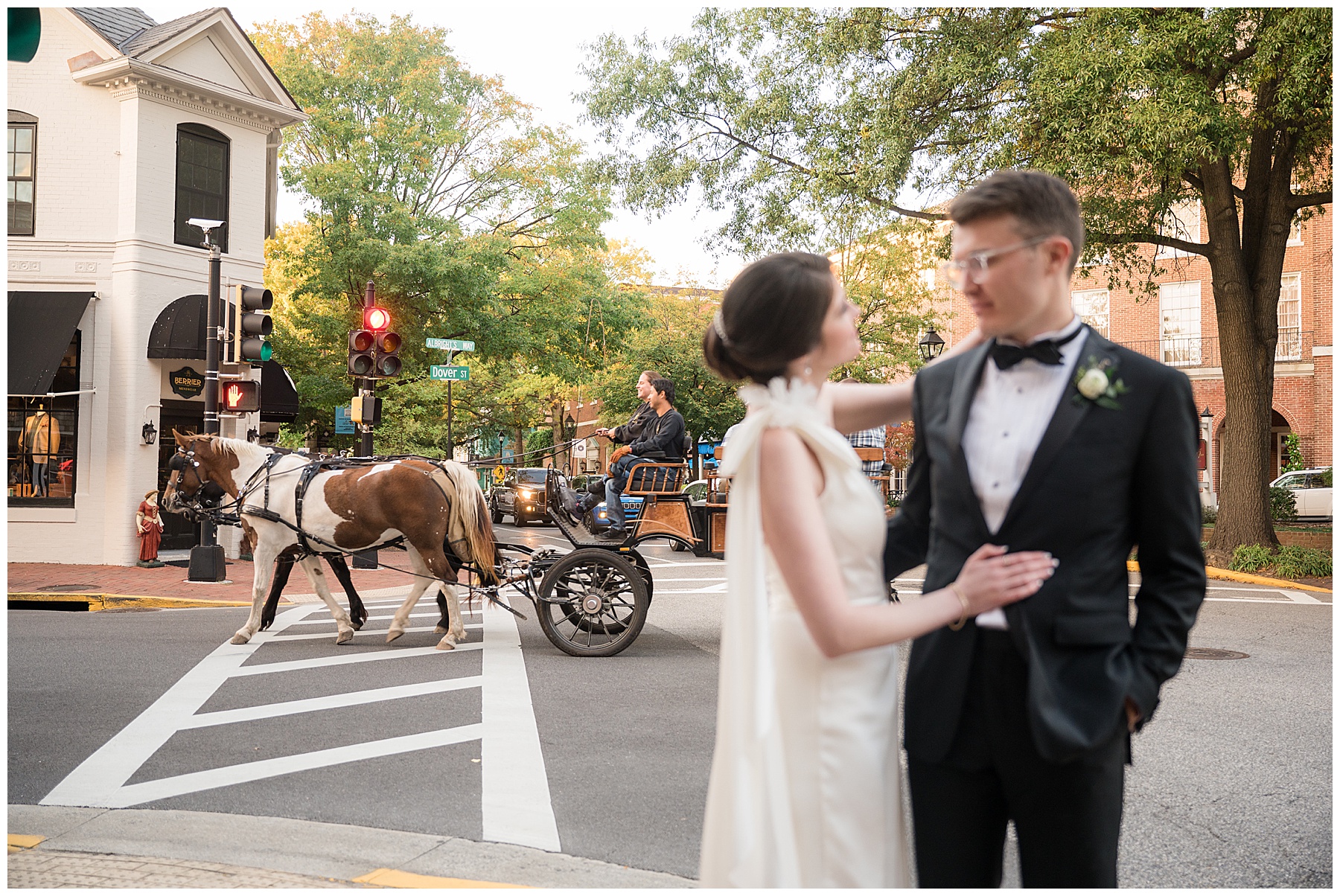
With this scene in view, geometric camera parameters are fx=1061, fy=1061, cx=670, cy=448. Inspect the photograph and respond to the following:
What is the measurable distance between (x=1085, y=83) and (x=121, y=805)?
13272 mm

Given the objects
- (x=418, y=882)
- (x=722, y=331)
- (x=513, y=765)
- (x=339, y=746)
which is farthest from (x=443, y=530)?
(x=722, y=331)

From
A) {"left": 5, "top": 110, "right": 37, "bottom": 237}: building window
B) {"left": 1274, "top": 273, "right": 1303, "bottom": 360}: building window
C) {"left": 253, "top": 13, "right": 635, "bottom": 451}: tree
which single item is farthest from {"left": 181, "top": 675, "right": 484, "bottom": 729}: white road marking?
{"left": 1274, "top": 273, "right": 1303, "bottom": 360}: building window

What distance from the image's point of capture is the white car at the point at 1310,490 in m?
30.0

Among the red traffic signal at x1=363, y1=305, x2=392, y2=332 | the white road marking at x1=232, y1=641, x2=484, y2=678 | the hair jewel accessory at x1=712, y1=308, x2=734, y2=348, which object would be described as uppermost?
the red traffic signal at x1=363, y1=305, x2=392, y2=332

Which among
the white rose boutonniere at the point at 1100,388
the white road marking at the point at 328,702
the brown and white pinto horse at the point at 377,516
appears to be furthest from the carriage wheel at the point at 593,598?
the white rose boutonniere at the point at 1100,388

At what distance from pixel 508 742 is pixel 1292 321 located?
36590mm

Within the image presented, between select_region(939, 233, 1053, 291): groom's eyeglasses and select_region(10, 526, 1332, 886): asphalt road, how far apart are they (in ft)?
9.93

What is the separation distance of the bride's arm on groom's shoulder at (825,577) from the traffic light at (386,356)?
1200 cm

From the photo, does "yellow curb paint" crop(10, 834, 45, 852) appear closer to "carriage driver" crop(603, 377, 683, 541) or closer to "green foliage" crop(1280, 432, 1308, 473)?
"carriage driver" crop(603, 377, 683, 541)

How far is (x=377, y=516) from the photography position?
9.94m

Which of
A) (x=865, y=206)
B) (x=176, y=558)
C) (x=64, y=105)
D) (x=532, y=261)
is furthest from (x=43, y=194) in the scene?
(x=865, y=206)

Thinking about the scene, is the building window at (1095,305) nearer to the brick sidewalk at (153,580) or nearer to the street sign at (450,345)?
the street sign at (450,345)

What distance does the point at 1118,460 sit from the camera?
81.7 inches

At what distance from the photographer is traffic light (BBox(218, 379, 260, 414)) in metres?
13.9
